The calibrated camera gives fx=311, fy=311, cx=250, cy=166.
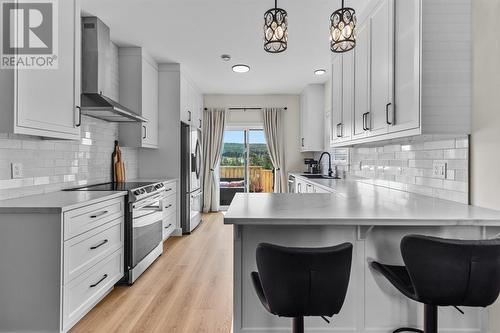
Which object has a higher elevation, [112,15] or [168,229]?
[112,15]

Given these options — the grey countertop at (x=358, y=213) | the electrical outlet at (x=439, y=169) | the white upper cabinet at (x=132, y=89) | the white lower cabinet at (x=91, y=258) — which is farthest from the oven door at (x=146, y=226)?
the electrical outlet at (x=439, y=169)

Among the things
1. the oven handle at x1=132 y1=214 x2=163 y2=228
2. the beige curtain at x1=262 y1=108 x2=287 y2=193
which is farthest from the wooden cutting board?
the beige curtain at x1=262 y1=108 x2=287 y2=193

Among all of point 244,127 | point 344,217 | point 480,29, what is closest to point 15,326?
point 344,217

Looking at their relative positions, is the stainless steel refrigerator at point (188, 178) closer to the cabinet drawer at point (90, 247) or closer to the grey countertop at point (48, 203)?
the cabinet drawer at point (90, 247)

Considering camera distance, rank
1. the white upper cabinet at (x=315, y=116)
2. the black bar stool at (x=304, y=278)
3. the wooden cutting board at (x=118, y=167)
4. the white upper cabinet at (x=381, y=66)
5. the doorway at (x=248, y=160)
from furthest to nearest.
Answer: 1. the doorway at (x=248, y=160)
2. the white upper cabinet at (x=315, y=116)
3. the wooden cutting board at (x=118, y=167)
4. the white upper cabinet at (x=381, y=66)
5. the black bar stool at (x=304, y=278)

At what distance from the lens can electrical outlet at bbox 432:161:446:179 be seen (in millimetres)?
2109

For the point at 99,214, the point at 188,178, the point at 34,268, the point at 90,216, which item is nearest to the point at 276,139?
the point at 188,178

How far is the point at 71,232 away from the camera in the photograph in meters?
2.05

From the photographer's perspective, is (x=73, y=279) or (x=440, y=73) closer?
(x=440, y=73)

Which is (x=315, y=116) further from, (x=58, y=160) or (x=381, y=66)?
(x=58, y=160)

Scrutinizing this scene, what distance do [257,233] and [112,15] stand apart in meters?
2.73

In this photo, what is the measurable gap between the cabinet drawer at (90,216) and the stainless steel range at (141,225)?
17 cm

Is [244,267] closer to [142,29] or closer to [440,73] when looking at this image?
[440,73]

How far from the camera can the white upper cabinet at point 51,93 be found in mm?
1923
